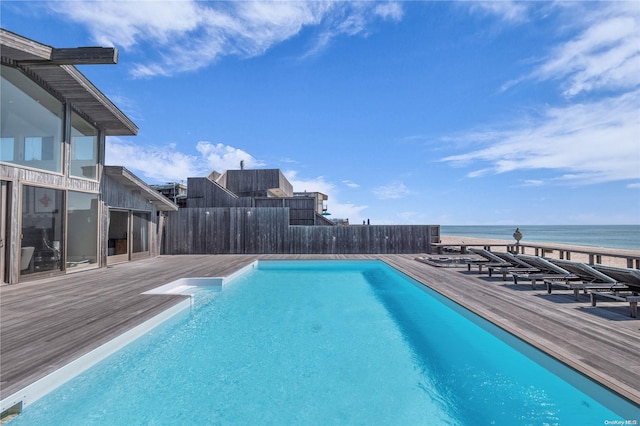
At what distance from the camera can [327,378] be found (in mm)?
3209

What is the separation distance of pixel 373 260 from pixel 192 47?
34.2 feet

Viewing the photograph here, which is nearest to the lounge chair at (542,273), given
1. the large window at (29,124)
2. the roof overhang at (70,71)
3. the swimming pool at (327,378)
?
the swimming pool at (327,378)

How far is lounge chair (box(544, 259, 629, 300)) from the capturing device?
484 centimetres

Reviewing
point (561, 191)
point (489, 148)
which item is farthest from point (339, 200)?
point (561, 191)

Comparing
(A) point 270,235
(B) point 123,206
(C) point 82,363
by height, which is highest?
(B) point 123,206

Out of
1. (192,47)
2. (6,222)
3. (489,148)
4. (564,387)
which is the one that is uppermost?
(192,47)

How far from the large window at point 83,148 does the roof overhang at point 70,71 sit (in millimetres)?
299

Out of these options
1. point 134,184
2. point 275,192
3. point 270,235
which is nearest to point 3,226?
point 134,184

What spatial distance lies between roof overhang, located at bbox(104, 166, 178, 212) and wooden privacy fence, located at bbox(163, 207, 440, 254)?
5.48 feet

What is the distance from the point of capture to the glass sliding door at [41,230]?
6.27 metres

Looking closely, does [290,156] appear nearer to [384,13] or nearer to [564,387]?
[384,13]

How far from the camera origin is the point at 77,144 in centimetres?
781

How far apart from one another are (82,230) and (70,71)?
3952mm

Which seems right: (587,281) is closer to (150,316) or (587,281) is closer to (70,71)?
(150,316)
